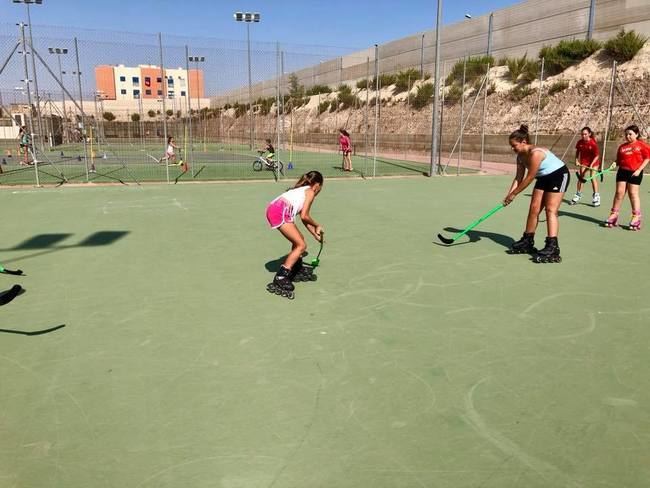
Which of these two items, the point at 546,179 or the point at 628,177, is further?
the point at 628,177

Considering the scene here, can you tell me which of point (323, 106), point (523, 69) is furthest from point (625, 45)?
point (323, 106)

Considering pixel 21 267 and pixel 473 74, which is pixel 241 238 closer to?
pixel 21 267

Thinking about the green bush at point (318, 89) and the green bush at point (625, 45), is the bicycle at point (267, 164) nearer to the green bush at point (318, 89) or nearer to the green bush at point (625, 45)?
the green bush at point (625, 45)

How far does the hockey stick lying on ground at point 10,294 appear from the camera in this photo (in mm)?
4844

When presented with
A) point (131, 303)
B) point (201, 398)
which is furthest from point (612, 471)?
point (131, 303)

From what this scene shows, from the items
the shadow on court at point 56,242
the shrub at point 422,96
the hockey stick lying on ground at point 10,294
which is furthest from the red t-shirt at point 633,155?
the shrub at point 422,96

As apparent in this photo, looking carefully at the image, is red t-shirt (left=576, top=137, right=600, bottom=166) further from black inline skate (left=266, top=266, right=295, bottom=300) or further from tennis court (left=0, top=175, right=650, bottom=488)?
black inline skate (left=266, top=266, right=295, bottom=300)

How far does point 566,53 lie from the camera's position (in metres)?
27.2

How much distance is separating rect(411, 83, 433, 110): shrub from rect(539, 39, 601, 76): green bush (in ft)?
22.9

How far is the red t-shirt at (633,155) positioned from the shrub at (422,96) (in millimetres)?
25644

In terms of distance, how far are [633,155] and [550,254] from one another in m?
3.12

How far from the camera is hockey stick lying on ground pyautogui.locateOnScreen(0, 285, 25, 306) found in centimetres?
484

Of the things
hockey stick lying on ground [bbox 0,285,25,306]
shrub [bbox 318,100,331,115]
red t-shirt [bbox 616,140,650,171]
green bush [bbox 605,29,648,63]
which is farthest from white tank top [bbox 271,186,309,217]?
shrub [bbox 318,100,331,115]

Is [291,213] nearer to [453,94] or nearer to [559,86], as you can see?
[559,86]
